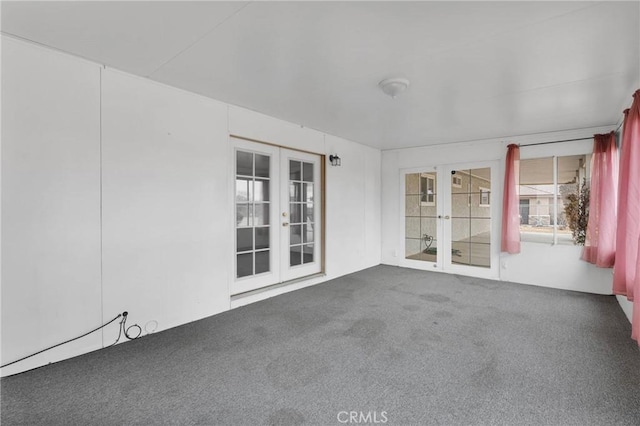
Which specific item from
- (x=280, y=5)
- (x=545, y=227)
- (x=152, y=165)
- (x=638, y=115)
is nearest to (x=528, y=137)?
(x=545, y=227)

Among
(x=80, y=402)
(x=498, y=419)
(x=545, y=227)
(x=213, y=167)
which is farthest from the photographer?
(x=545, y=227)

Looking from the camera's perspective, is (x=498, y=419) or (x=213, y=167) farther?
(x=213, y=167)

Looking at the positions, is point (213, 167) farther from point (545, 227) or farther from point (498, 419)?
point (545, 227)

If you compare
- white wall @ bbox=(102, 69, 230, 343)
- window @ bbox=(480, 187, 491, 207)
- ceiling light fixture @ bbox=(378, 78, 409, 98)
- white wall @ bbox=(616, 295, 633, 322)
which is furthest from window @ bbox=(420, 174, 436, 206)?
white wall @ bbox=(102, 69, 230, 343)

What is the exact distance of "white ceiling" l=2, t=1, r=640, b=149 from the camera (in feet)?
6.22

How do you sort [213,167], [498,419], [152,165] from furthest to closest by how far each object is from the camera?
[213,167] → [152,165] → [498,419]

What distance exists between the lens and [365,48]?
2334mm

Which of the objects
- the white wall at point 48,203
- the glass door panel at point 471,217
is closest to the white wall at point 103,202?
the white wall at point 48,203

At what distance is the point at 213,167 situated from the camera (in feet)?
11.3

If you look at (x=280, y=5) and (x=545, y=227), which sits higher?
(x=280, y=5)

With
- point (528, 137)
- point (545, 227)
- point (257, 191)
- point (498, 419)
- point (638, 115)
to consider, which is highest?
point (528, 137)

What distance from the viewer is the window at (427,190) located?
19.1 feet

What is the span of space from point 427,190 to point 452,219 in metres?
0.73

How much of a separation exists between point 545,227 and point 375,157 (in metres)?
3.16
